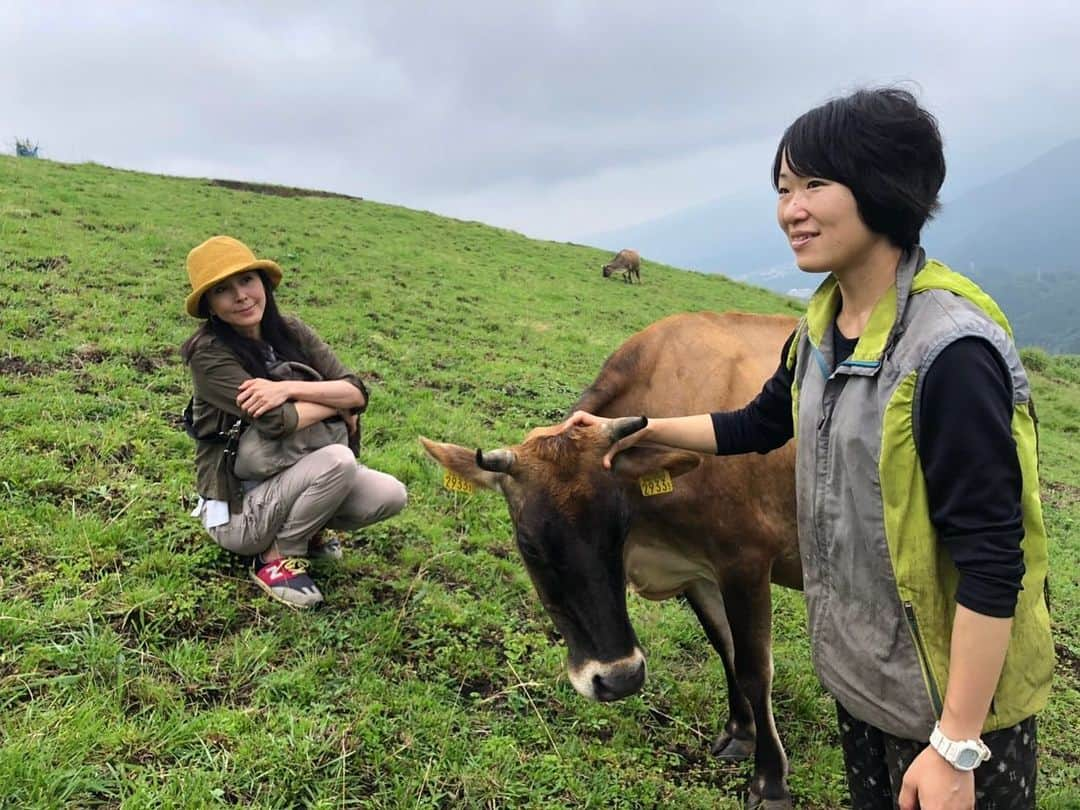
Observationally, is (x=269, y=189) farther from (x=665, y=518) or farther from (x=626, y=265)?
(x=665, y=518)

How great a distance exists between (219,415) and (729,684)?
3279 mm

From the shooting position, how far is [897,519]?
1.79 meters

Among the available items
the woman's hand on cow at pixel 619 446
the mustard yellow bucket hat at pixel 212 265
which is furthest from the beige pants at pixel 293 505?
the woman's hand on cow at pixel 619 446

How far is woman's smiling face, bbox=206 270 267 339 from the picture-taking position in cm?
402

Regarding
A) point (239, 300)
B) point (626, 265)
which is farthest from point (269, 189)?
point (239, 300)

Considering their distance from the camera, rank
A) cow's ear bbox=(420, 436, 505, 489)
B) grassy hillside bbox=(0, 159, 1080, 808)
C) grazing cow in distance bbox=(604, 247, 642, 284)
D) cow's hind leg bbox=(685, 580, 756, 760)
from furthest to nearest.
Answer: grazing cow in distance bbox=(604, 247, 642, 284) → cow's hind leg bbox=(685, 580, 756, 760) → cow's ear bbox=(420, 436, 505, 489) → grassy hillside bbox=(0, 159, 1080, 808)

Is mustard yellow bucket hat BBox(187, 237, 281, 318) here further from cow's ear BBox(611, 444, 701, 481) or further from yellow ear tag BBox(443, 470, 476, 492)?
cow's ear BBox(611, 444, 701, 481)

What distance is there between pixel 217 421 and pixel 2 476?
199cm

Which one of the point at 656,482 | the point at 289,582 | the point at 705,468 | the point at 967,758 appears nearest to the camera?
the point at 967,758

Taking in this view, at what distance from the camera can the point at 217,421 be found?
161 inches

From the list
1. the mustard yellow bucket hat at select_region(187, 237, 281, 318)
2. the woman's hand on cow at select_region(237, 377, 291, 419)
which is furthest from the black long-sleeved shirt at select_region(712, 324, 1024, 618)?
the mustard yellow bucket hat at select_region(187, 237, 281, 318)

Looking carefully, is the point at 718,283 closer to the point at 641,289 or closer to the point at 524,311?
the point at 641,289

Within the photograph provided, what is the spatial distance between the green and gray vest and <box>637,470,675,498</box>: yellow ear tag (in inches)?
53.9

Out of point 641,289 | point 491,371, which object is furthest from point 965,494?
point 641,289
